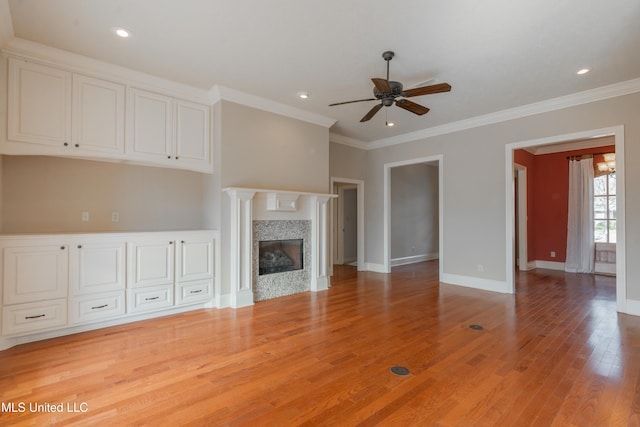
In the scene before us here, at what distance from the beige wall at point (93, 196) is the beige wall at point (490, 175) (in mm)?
4347

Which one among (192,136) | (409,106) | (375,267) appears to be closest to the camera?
(409,106)

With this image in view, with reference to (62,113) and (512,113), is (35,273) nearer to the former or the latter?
(62,113)

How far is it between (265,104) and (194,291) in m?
2.79

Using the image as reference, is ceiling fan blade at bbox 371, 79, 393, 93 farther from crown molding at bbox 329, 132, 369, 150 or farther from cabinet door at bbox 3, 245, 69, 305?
cabinet door at bbox 3, 245, 69, 305

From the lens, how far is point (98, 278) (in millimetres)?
3334

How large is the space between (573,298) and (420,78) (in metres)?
3.99

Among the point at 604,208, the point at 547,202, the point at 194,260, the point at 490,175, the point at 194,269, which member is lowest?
the point at 194,269

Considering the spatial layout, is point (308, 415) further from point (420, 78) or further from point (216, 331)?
point (420, 78)

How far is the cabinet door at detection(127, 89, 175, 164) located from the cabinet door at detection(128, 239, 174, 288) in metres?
1.04

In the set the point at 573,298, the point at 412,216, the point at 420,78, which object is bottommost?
the point at 573,298

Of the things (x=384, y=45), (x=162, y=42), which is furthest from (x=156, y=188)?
(x=384, y=45)

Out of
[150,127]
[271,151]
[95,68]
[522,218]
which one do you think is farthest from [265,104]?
[522,218]

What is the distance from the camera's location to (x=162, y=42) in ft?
10.0

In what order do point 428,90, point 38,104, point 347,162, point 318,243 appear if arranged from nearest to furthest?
point 38,104 → point 428,90 → point 318,243 → point 347,162
